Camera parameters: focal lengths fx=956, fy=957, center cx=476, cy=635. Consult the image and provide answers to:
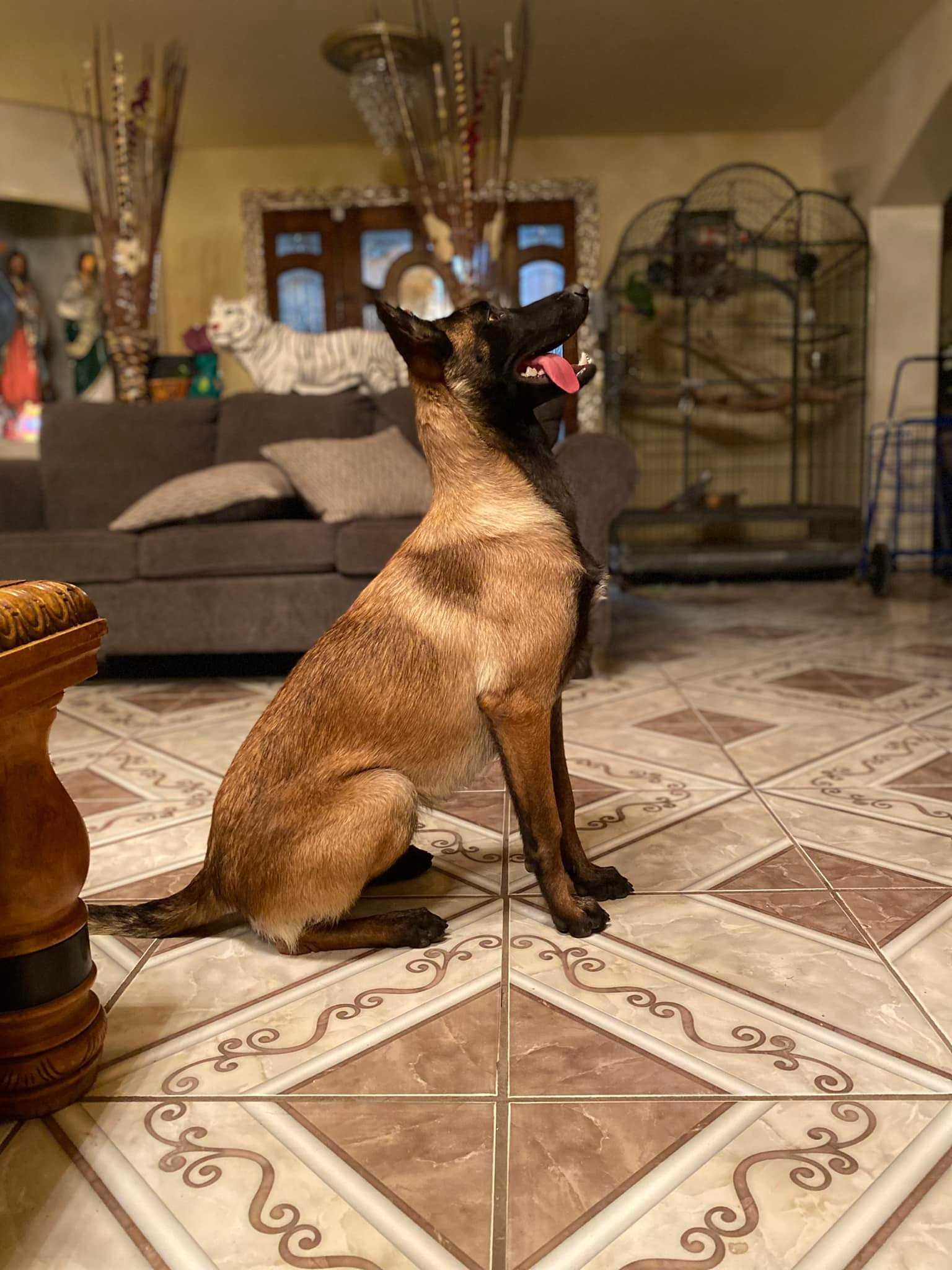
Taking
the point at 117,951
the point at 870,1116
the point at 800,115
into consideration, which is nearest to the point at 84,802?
the point at 117,951

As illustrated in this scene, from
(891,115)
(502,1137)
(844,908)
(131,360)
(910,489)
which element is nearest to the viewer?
(502,1137)

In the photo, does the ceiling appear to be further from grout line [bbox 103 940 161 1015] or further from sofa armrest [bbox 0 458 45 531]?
grout line [bbox 103 940 161 1015]

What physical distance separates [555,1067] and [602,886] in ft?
1.58

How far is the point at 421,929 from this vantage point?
1451 mm

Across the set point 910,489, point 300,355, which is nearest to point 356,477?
→ point 300,355

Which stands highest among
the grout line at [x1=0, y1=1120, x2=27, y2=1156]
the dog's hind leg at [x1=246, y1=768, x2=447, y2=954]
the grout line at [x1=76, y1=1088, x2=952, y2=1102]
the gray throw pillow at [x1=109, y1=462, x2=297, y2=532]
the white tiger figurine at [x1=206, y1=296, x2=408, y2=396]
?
the white tiger figurine at [x1=206, y1=296, x2=408, y2=396]

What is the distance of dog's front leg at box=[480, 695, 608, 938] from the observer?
1.38m

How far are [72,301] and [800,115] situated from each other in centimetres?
578

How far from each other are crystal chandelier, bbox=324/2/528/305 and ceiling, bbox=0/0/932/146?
0.26m

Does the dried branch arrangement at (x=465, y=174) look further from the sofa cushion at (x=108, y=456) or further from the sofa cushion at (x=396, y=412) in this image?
the sofa cushion at (x=108, y=456)

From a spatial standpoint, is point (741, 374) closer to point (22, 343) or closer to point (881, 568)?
point (881, 568)

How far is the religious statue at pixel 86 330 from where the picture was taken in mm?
7672

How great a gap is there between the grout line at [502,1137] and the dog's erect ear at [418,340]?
0.86 meters

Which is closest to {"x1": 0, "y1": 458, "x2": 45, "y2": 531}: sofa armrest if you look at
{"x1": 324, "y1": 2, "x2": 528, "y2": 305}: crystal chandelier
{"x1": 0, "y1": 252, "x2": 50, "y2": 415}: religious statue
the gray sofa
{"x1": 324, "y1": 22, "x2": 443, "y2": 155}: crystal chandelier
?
the gray sofa
